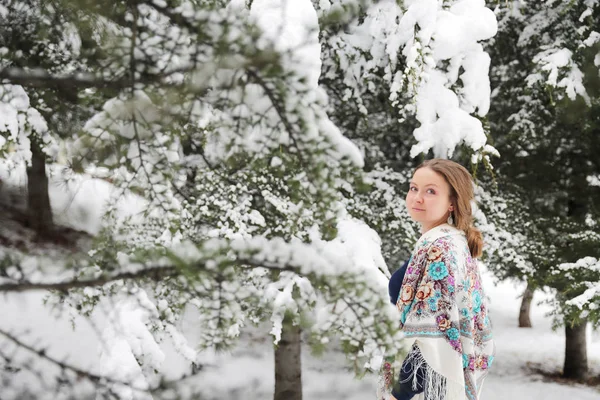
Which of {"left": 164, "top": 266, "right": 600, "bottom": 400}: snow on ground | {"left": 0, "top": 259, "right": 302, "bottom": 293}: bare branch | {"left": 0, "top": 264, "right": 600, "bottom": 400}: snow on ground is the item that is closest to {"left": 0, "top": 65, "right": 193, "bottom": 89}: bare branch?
{"left": 0, "top": 259, "right": 302, "bottom": 293}: bare branch

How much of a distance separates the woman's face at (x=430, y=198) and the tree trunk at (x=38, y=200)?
1750mm

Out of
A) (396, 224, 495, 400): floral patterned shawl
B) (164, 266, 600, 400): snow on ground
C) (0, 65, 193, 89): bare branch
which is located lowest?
(164, 266, 600, 400): snow on ground

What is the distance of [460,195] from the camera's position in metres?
2.79

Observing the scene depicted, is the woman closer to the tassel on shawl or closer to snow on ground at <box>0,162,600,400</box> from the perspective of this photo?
the tassel on shawl

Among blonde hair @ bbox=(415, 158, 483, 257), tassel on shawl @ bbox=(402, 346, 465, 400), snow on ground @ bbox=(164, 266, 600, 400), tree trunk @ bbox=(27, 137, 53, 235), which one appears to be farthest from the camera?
snow on ground @ bbox=(164, 266, 600, 400)

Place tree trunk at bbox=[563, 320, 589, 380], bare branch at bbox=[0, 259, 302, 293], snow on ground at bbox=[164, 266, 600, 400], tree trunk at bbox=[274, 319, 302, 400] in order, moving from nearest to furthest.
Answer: bare branch at bbox=[0, 259, 302, 293], tree trunk at bbox=[274, 319, 302, 400], snow on ground at bbox=[164, 266, 600, 400], tree trunk at bbox=[563, 320, 589, 380]

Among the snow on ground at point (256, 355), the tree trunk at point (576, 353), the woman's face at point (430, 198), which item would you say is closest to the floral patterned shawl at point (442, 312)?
the woman's face at point (430, 198)

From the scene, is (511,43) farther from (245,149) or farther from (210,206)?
(245,149)

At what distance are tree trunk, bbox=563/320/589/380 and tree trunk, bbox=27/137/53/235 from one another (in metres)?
8.80

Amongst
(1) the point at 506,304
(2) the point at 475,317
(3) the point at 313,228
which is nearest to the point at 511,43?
(3) the point at 313,228

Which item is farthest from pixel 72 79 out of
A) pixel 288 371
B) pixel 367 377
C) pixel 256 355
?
pixel 256 355

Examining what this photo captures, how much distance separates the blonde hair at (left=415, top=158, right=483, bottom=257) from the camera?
277 cm

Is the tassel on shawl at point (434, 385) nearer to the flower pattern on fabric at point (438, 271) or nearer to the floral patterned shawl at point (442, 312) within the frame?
the floral patterned shawl at point (442, 312)

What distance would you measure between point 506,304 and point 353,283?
17027 mm
